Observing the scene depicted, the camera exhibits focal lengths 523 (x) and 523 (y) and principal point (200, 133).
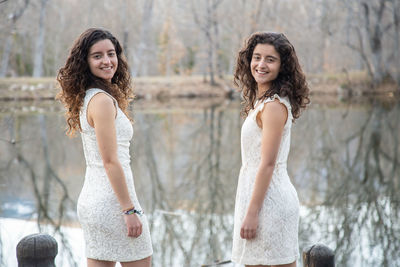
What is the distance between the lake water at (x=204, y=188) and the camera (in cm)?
554

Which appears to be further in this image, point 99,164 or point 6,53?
point 6,53

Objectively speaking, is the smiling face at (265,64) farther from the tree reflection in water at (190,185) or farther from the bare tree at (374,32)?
the bare tree at (374,32)

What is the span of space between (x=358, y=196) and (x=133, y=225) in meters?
5.63

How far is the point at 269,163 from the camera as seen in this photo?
2662 mm

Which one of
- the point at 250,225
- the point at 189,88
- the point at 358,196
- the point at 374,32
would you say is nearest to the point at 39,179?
the point at 358,196

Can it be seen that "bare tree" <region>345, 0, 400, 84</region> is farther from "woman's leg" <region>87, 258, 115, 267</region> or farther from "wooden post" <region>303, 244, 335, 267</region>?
"woman's leg" <region>87, 258, 115, 267</region>

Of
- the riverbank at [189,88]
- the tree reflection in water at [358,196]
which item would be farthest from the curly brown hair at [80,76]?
the riverbank at [189,88]

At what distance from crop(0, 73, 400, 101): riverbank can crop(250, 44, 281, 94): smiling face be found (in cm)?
2893

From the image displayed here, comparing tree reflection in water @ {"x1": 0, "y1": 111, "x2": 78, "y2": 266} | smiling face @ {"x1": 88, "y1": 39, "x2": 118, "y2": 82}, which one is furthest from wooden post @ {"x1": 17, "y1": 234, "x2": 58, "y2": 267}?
tree reflection in water @ {"x1": 0, "y1": 111, "x2": 78, "y2": 266}

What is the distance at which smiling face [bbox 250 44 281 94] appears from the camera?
110 inches

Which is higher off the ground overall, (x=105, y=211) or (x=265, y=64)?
(x=265, y=64)

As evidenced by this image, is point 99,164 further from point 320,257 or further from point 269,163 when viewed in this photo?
point 320,257

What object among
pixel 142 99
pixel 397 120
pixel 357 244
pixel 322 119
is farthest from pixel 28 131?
pixel 142 99

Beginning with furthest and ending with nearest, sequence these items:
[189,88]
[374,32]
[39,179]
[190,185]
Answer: [189,88] → [374,32] → [39,179] → [190,185]
